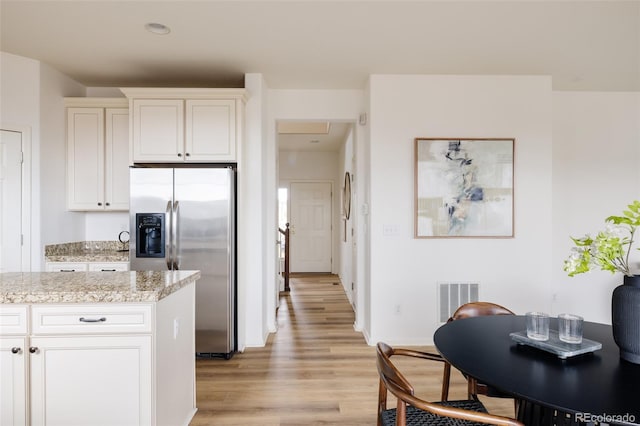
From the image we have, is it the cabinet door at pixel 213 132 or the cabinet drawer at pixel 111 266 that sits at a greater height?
the cabinet door at pixel 213 132

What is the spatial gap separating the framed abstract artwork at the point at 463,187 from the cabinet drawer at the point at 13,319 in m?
3.01

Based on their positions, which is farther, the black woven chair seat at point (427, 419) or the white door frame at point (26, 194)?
the white door frame at point (26, 194)

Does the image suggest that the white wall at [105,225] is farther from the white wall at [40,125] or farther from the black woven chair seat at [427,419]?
the black woven chair seat at [427,419]

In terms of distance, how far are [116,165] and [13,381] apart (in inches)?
96.7

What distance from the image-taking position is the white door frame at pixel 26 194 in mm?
3191

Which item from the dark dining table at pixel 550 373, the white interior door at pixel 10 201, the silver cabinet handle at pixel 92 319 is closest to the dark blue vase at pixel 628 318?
the dark dining table at pixel 550 373

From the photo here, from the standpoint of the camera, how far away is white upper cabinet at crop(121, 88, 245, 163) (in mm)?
3305

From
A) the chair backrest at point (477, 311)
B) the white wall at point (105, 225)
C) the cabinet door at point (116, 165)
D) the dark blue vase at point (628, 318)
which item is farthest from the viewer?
the white wall at point (105, 225)

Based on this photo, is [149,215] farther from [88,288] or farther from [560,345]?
[560,345]

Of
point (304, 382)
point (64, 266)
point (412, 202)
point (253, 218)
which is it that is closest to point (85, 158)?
point (64, 266)

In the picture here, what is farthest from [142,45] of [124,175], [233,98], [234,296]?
[234,296]

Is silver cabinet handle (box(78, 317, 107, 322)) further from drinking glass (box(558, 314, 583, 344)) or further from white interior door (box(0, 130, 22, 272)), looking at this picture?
white interior door (box(0, 130, 22, 272))

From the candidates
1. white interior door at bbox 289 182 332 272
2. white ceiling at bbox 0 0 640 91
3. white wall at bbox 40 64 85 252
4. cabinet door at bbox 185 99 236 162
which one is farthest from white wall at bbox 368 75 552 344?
white interior door at bbox 289 182 332 272

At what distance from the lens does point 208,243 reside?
3156 mm
